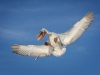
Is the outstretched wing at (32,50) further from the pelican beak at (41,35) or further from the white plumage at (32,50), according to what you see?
the pelican beak at (41,35)

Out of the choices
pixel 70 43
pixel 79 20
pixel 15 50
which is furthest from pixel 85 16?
pixel 15 50

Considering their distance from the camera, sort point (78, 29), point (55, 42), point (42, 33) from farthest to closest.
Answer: point (42, 33) < point (78, 29) < point (55, 42)

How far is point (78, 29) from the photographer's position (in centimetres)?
1454

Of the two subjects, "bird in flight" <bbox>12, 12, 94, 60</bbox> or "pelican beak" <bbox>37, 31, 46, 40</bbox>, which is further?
"pelican beak" <bbox>37, 31, 46, 40</bbox>

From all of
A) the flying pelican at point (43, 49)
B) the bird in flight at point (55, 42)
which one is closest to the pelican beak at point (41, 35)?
the bird in flight at point (55, 42)

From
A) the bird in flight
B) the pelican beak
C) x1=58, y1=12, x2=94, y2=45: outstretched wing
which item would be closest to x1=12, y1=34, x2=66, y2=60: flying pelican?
the bird in flight

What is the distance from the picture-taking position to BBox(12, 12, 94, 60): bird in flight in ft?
44.9

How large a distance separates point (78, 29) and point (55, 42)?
2040 millimetres

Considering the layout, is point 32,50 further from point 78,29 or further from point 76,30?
point 78,29

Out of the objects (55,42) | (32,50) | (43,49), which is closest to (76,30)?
(55,42)

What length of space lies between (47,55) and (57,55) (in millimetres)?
937

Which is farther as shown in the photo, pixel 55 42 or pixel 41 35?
pixel 41 35

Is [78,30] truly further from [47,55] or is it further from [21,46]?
[21,46]

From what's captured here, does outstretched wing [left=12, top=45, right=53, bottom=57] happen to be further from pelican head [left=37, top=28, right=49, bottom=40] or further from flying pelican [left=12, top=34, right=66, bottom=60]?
pelican head [left=37, top=28, right=49, bottom=40]
